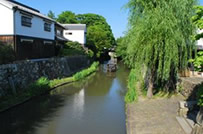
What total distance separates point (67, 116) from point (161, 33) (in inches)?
238

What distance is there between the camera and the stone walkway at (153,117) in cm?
704

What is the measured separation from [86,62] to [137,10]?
2121cm

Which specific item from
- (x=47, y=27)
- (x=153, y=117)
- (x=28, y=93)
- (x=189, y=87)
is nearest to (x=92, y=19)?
(x=47, y=27)

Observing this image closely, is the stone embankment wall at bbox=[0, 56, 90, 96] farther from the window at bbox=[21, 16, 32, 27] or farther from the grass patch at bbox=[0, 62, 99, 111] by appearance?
the window at bbox=[21, 16, 32, 27]

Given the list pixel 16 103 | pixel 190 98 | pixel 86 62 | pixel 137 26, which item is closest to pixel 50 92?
pixel 16 103

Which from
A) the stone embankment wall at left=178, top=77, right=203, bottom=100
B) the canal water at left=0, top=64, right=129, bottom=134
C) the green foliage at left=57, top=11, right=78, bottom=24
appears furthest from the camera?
the green foliage at left=57, top=11, right=78, bottom=24

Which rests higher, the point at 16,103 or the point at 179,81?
the point at 179,81

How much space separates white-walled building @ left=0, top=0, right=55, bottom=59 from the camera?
47.8 feet

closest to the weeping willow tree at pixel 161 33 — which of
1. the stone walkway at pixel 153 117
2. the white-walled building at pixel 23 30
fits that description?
the stone walkway at pixel 153 117

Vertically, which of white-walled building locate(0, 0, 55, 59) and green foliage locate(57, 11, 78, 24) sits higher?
green foliage locate(57, 11, 78, 24)

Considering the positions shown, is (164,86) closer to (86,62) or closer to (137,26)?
(137,26)

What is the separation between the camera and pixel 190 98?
998cm

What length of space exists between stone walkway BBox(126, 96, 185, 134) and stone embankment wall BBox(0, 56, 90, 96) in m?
7.31

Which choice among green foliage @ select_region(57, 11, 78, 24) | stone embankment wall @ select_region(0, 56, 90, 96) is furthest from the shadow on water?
green foliage @ select_region(57, 11, 78, 24)
